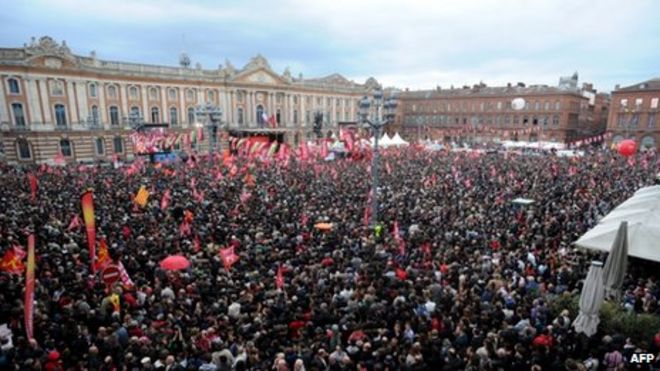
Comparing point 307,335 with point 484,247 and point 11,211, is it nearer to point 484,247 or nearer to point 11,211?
point 484,247

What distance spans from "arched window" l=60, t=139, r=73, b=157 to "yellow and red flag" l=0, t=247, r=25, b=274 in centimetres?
3822

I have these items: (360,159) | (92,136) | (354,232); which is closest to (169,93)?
(92,136)

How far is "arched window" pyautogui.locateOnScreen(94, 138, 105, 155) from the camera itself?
45.7m

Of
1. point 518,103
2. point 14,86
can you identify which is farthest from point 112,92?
point 518,103

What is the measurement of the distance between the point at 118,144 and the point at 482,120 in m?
59.3

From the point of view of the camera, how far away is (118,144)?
47.7 meters

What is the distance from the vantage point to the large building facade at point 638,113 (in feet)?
179

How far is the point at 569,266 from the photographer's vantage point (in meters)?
11.5

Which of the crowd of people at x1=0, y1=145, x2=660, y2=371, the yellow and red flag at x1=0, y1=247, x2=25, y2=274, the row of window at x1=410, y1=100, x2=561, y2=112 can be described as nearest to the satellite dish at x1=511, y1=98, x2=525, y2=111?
the row of window at x1=410, y1=100, x2=561, y2=112

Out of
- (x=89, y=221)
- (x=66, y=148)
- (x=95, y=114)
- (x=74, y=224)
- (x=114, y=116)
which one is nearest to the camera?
(x=89, y=221)

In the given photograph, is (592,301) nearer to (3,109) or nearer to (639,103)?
(3,109)

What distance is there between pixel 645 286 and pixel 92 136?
165ft

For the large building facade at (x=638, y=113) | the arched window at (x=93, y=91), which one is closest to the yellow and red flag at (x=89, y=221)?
the arched window at (x=93, y=91)

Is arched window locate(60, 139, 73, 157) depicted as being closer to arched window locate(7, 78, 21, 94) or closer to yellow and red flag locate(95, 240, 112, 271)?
arched window locate(7, 78, 21, 94)
